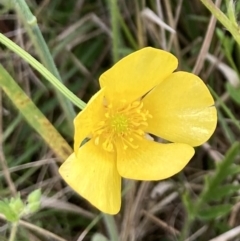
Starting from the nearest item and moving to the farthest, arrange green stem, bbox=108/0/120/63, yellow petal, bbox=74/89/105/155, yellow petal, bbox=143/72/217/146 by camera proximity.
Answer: yellow petal, bbox=74/89/105/155, yellow petal, bbox=143/72/217/146, green stem, bbox=108/0/120/63

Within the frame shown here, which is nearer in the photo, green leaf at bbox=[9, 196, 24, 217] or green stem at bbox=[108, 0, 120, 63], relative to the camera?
green leaf at bbox=[9, 196, 24, 217]

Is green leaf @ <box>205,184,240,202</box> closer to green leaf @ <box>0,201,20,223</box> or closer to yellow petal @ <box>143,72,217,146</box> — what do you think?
yellow petal @ <box>143,72,217,146</box>

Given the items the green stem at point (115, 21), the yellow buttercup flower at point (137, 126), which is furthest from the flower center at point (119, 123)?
the green stem at point (115, 21)

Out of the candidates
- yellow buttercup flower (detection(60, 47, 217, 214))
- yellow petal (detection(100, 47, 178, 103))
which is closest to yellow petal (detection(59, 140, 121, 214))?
yellow buttercup flower (detection(60, 47, 217, 214))

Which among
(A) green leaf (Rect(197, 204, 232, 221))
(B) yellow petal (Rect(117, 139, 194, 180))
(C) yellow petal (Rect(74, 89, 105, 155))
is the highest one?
(C) yellow petal (Rect(74, 89, 105, 155))

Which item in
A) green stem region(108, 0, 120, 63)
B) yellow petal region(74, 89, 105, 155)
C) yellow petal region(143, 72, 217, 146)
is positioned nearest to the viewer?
yellow petal region(74, 89, 105, 155)

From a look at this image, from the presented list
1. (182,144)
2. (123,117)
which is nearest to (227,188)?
(182,144)

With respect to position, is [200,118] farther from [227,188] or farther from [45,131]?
[45,131]
